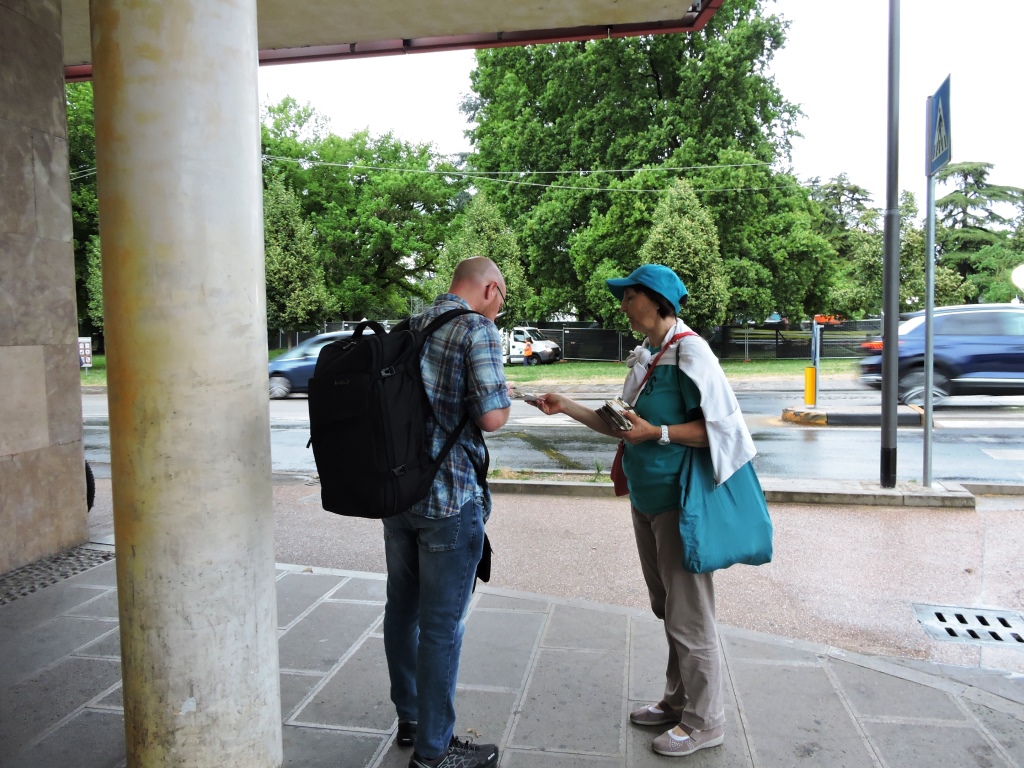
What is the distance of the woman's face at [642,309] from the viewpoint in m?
3.17

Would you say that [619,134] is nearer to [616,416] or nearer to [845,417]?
[845,417]

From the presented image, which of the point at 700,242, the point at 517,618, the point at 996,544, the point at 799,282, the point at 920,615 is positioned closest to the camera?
the point at 517,618

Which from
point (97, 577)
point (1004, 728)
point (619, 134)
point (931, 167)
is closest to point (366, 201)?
point (619, 134)

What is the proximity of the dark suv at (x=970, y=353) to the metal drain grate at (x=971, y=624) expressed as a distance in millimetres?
10906

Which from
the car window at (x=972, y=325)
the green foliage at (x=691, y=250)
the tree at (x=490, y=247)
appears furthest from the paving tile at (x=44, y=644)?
the tree at (x=490, y=247)

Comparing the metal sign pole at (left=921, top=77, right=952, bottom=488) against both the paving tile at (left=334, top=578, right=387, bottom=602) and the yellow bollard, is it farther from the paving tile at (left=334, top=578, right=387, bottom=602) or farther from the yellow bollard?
the yellow bollard

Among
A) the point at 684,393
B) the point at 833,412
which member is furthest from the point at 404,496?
the point at 833,412

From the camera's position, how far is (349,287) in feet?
126

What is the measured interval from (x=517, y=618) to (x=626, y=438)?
1.84 m

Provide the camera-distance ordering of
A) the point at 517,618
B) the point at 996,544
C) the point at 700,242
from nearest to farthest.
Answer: the point at 517,618, the point at 996,544, the point at 700,242

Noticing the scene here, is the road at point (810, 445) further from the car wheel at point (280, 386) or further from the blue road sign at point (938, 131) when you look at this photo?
the blue road sign at point (938, 131)

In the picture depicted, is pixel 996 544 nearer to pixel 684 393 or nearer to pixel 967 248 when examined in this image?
pixel 684 393

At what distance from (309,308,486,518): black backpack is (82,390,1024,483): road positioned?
6809 mm

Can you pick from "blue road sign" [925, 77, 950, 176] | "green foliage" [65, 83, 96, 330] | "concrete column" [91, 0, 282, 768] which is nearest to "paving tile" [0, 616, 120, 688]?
"concrete column" [91, 0, 282, 768]
